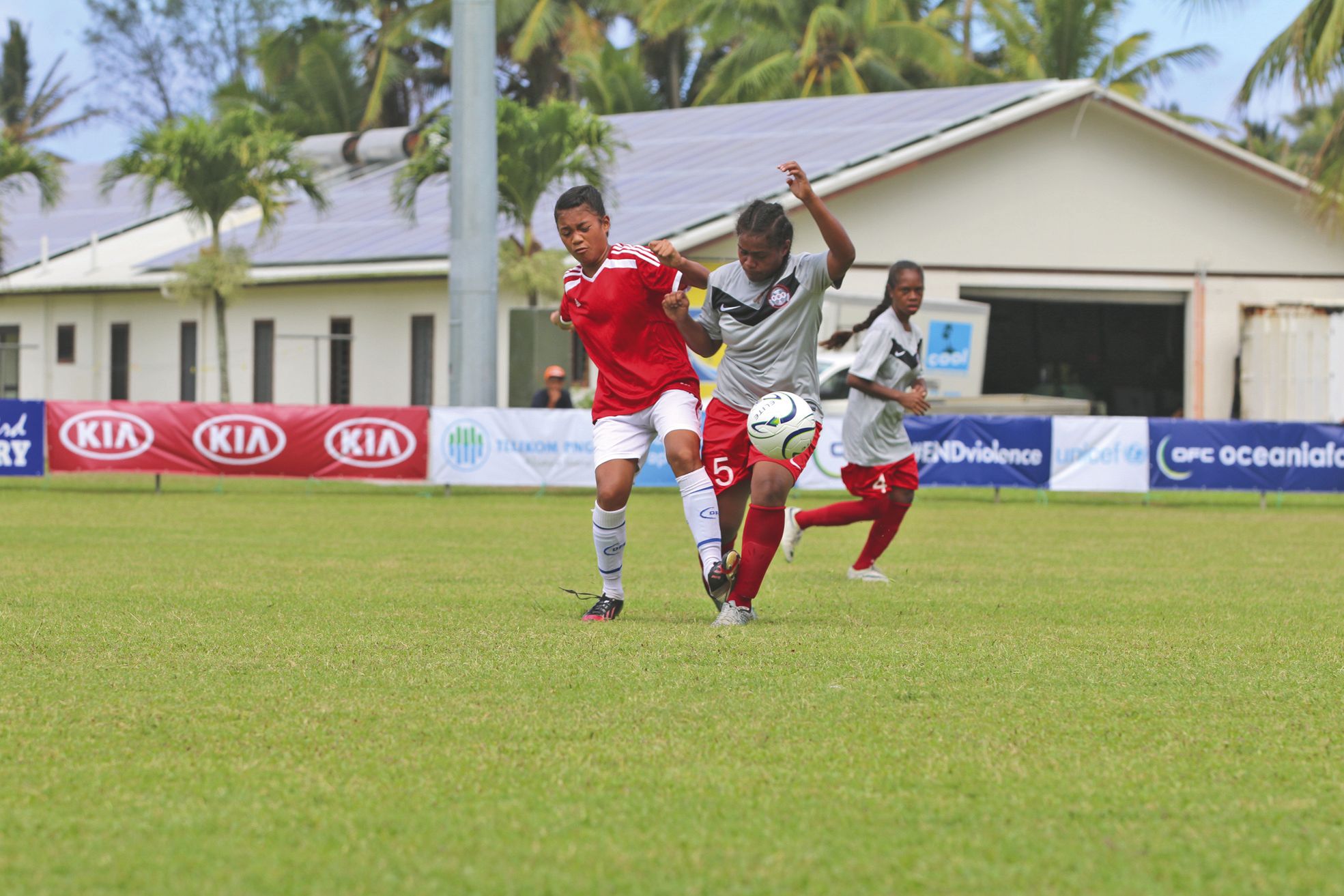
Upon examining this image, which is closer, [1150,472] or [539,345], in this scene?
[1150,472]

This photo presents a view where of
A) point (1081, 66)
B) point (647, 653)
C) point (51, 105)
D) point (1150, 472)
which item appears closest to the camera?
point (647, 653)

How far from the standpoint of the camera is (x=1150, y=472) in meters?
20.8

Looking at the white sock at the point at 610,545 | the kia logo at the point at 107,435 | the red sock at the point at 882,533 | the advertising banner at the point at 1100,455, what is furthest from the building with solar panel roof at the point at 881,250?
the white sock at the point at 610,545

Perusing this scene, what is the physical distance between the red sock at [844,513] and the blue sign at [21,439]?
11994 mm

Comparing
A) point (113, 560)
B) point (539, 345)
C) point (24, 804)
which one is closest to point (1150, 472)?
point (539, 345)

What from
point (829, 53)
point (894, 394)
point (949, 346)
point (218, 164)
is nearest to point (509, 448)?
point (949, 346)

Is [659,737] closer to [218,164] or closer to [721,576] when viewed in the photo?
[721,576]

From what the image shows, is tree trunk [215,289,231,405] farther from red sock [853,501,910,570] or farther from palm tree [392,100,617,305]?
red sock [853,501,910,570]

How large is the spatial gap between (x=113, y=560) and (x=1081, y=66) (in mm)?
37745

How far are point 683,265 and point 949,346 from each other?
2049 centimetres

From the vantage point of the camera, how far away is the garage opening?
37.2 meters

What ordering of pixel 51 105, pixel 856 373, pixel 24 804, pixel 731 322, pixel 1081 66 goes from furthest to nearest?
pixel 51 105 → pixel 1081 66 → pixel 856 373 → pixel 731 322 → pixel 24 804

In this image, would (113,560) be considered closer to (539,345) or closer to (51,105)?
(539,345)

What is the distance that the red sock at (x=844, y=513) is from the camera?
34.1 feet
